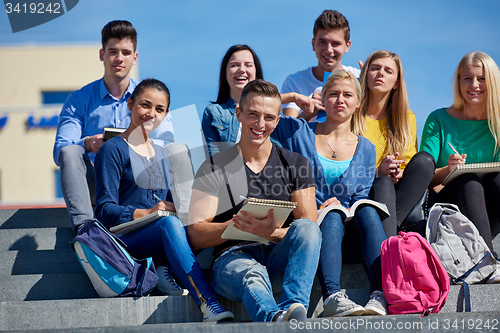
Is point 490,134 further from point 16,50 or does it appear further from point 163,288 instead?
point 16,50

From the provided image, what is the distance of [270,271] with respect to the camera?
2.60m

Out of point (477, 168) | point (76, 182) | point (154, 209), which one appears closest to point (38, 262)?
point (76, 182)

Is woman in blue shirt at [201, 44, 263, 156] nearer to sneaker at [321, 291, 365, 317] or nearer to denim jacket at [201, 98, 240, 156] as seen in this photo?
denim jacket at [201, 98, 240, 156]

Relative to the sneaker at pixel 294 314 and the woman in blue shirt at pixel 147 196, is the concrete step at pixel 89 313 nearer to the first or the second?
the woman in blue shirt at pixel 147 196

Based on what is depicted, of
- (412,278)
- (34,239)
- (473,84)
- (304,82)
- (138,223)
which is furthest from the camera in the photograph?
(304,82)

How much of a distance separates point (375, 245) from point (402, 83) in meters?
1.49

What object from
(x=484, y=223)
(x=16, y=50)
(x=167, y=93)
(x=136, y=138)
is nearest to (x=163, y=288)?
(x=136, y=138)

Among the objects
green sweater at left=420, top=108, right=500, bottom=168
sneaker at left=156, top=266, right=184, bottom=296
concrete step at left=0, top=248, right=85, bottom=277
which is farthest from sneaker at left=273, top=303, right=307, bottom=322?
green sweater at left=420, top=108, right=500, bottom=168

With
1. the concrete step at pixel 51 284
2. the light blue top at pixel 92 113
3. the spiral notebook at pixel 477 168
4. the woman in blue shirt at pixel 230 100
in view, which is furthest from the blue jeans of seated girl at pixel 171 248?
the spiral notebook at pixel 477 168

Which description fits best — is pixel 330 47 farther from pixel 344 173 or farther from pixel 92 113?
pixel 92 113

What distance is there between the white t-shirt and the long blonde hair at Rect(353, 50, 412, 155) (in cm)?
47

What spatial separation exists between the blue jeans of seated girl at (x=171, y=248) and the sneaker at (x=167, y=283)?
0.09 metres

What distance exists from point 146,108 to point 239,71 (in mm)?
766

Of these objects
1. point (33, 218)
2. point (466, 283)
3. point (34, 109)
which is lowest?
point (466, 283)
